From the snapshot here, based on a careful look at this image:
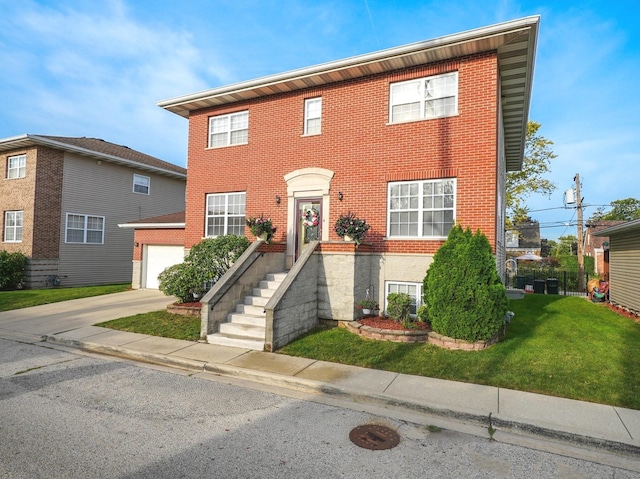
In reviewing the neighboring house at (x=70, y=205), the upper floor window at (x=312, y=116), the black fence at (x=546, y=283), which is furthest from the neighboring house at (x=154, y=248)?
the black fence at (x=546, y=283)

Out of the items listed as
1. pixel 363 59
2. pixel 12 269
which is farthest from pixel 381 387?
pixel 12 269

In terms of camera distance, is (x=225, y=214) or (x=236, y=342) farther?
(x=225, y=214)

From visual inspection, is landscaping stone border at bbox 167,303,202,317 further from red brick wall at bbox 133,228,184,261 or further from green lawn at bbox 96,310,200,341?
red brick wall at bbox 133,228,184,261

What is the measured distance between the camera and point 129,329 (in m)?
9.62

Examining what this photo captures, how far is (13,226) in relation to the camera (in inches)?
765

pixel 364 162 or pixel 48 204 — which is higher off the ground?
pixel 364 162

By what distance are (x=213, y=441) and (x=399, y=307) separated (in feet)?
19.1

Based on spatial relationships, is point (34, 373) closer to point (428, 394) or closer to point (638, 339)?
point (428, 394)

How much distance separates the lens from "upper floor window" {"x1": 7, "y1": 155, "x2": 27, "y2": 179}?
19094mm

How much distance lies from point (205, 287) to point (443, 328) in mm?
7626

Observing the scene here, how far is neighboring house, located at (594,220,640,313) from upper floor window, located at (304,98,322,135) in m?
10.1

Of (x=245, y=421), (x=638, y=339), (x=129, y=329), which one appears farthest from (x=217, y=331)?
(x=638, y=339)

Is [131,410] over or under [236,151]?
under

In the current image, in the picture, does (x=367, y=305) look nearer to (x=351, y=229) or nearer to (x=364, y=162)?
(x=351, y=229)
